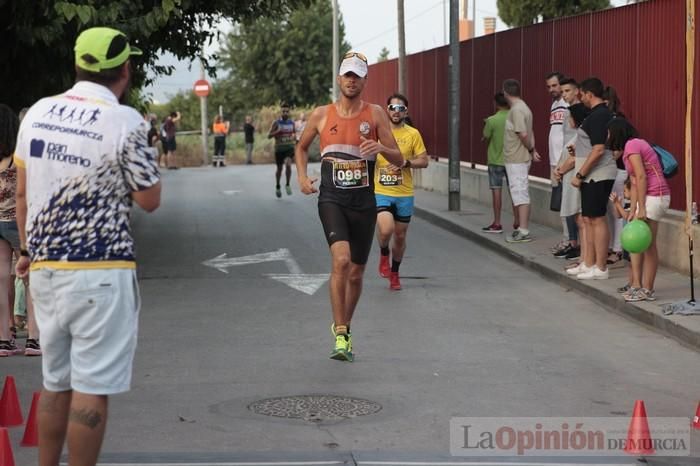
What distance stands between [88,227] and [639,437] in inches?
116

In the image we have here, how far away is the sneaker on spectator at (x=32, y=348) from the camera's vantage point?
9461 millimetres

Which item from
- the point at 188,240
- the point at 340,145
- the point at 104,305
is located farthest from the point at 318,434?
the point at 188,240

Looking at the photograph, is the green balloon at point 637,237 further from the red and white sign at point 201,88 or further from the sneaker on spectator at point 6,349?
the red and white sign at point 201,88

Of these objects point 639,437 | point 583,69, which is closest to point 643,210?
point 639,437

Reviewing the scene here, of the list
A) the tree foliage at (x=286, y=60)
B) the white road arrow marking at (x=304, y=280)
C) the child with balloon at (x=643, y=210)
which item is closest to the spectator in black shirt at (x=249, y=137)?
the tree foliage at (x=286, y=60)

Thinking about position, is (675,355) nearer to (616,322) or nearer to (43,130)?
(616,322)

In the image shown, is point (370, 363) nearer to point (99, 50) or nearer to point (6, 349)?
point (6, 349)

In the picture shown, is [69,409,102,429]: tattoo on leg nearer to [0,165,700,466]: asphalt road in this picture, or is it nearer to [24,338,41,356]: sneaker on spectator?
[0,165,700,466]: asphalt road

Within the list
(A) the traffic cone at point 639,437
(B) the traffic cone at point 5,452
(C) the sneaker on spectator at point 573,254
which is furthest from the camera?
(C) the sneaker on spectator at point 573,254

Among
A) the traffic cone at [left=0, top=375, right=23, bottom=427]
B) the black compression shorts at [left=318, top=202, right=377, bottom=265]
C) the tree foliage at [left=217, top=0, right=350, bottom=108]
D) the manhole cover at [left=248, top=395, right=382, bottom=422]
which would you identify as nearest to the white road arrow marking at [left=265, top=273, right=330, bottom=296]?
the black compression shorts at [left=318, top=202, right=377, bottom=265]

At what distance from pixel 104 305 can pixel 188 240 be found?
41.6 ft

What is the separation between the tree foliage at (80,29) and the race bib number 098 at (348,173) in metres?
3.95

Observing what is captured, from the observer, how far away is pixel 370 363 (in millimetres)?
9234

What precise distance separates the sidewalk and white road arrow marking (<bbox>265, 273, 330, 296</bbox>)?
2.44 m
